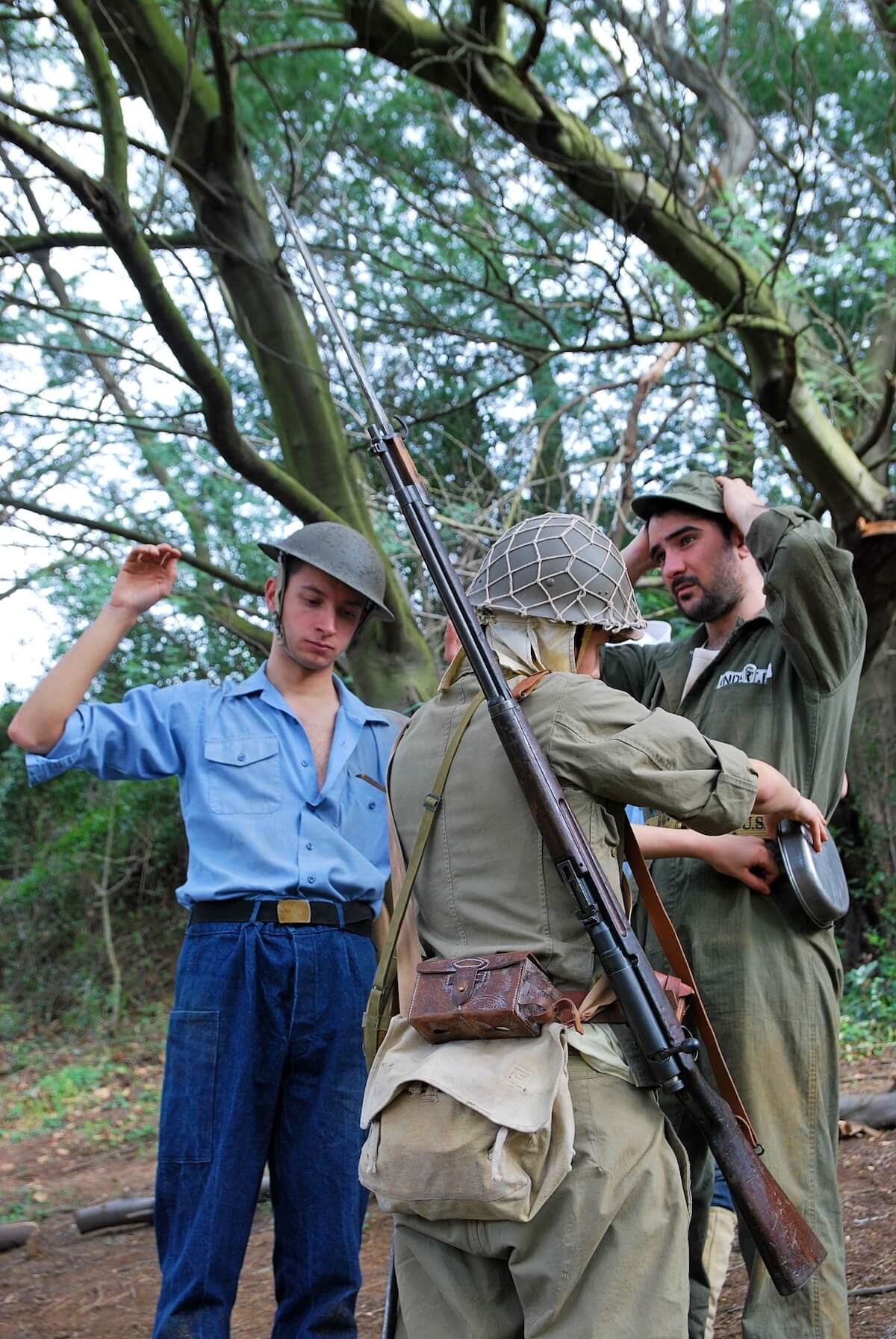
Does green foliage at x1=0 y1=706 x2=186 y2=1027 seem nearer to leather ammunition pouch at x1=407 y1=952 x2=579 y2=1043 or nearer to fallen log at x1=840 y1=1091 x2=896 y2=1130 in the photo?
fallen log at x1=840 y1=1091 x2=896 y2=1130

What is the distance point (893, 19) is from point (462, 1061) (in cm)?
693

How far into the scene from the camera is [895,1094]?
18.9 feet

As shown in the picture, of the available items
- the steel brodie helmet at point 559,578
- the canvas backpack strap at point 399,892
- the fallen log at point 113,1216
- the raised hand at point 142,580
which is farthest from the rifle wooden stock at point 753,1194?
the fallen log at point 113,1216

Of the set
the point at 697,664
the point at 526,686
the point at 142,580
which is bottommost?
the point at 526,686

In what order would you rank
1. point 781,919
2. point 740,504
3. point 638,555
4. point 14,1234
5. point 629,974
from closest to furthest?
point 629,974, point 781,919, point 740,504, point 638,555, point 14,1234

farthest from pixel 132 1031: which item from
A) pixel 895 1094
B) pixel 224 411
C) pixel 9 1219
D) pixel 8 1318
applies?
pixel 224 411

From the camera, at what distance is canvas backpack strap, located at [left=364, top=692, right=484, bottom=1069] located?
244 centimetres

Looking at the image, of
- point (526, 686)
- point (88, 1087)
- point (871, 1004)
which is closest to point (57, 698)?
point (526, 686)

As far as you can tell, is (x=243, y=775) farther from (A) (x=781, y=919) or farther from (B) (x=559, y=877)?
(A) (x=781, y=919)

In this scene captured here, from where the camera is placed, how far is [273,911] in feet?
10.8

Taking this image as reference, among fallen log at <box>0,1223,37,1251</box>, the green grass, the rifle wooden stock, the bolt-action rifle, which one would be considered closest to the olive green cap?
the bolt-action rifle

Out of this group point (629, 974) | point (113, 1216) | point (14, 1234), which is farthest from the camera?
Result: point (113, 1216)

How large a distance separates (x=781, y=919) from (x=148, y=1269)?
3.55m

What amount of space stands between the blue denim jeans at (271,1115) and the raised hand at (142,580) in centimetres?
89
